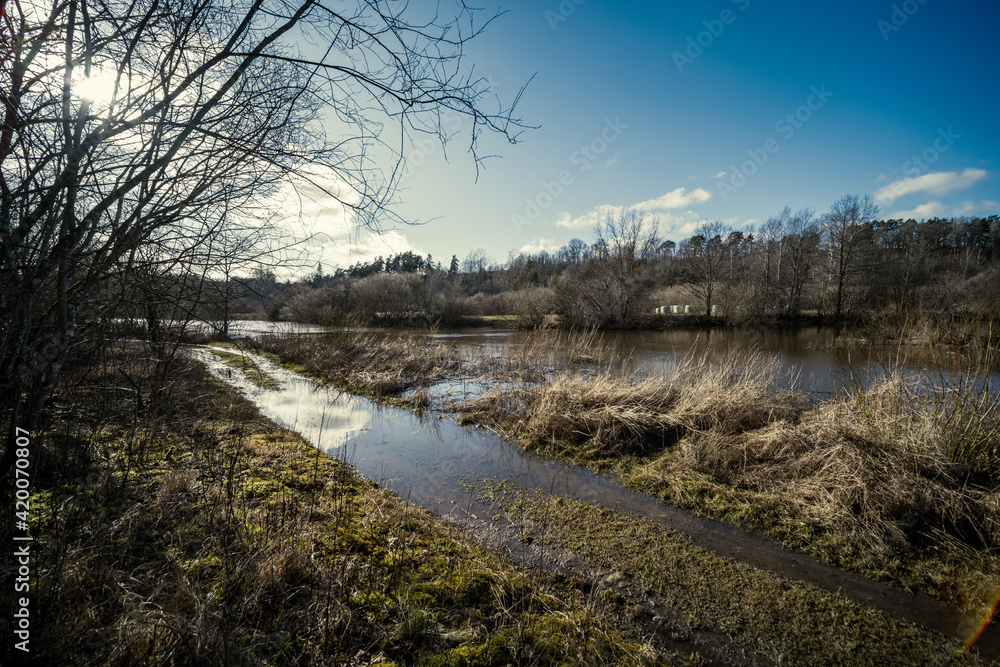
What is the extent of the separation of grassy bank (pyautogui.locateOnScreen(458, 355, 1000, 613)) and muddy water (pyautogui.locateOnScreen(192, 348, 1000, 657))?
0.28 metres

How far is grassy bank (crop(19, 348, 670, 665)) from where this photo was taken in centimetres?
192

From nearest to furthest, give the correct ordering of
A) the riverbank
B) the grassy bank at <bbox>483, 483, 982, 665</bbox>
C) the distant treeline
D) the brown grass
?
the grassy bank at <bbox>483, 483, 982, 665</bbox>
the riverbank
the brown grass
the distant treeline

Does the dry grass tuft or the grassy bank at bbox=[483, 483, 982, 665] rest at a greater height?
the dry grass tuft

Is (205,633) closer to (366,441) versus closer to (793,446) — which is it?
(366,441)

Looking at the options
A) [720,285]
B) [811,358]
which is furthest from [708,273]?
[811,358]

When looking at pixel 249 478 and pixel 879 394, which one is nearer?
pixel 249 478

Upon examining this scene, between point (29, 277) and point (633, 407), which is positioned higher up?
point (29, 277)

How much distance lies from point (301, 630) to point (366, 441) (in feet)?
18.6

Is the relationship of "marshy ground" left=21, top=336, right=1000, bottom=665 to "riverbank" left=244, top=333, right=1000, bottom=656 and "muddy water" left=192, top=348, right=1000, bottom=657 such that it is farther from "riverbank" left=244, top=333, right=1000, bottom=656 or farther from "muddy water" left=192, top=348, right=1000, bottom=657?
"muddy water" left=192, top=348, right=1000, bottom=657

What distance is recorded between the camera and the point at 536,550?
4098mm

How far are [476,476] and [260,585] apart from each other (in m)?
3.82

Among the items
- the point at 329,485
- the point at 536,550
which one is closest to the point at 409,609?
the point at 536,550

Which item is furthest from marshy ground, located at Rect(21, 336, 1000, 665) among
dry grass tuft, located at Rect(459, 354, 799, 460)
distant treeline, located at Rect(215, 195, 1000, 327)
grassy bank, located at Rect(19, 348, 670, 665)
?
distant treeline, located at Rect(215, 195, 1000, 327)

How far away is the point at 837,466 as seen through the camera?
4.85 metres
